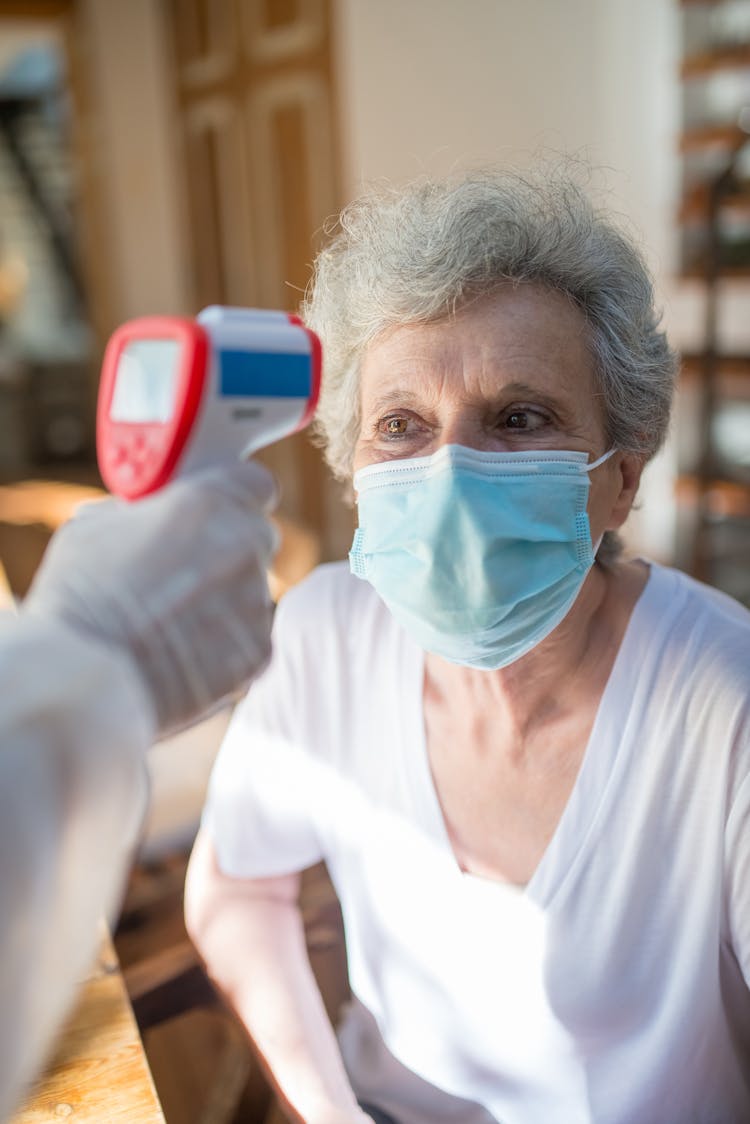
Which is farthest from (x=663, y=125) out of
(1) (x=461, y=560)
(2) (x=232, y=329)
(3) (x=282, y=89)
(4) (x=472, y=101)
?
(2) (x=232, y=329)

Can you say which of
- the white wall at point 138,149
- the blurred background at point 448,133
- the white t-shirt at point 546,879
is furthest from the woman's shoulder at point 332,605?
the white wall at point 138,149

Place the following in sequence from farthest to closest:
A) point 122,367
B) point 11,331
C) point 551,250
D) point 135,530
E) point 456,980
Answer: point 11,331 → point 456,980 → point 551,250 → point 122,367 → point 135,530

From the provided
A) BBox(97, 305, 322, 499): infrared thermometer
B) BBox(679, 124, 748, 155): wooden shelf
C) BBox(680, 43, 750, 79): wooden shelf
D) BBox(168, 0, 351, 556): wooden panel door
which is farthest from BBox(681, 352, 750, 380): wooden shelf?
BBox(97, 305, 322, 499): infrared thermometer

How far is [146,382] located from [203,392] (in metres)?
0.08

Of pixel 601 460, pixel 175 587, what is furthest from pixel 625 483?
pixel 175 587

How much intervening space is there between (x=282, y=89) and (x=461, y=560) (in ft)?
12.5

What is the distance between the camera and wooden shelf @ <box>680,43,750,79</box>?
3586 mm

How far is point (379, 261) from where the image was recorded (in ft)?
3.73

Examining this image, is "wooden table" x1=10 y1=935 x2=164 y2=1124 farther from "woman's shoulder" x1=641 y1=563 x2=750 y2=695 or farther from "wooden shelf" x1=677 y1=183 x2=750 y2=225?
"wooden shelf" x1=677 y1=183 x2=750 y2=225

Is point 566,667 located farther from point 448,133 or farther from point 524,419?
point 448,133

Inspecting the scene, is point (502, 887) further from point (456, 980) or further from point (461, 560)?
point (461, 560)

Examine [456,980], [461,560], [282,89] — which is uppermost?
[282,89]

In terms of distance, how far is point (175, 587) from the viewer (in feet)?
2.17

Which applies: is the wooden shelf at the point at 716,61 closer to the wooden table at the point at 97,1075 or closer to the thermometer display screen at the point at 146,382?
the thermometer display screen at the point at 146,382
